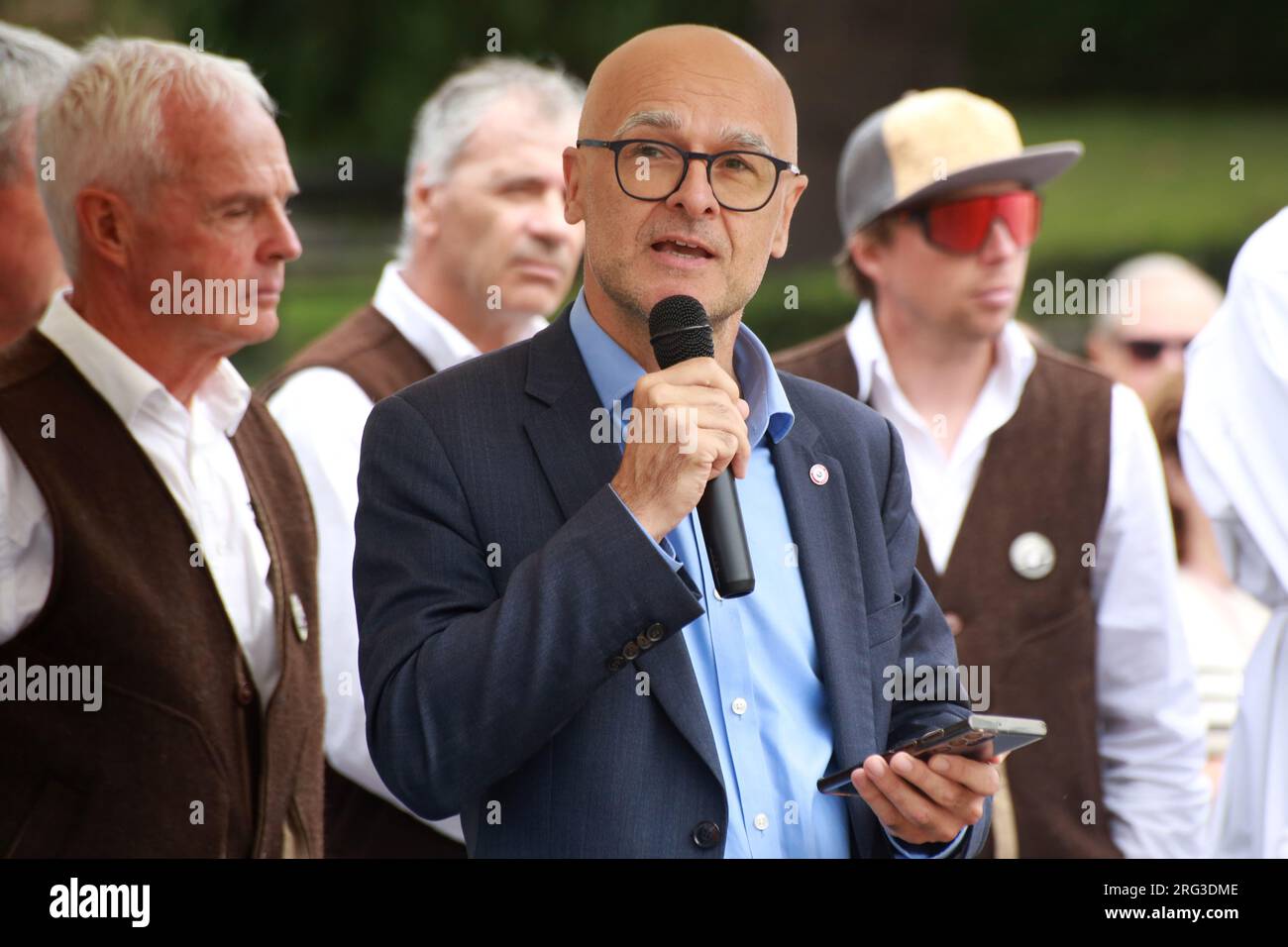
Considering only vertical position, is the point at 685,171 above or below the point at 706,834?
above

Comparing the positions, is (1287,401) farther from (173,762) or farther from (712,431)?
(173,762)

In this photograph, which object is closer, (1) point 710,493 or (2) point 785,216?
(1) point 710,493

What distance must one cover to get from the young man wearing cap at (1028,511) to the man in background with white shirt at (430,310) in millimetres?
742

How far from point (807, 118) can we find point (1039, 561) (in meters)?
6.05

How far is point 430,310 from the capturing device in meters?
4.02

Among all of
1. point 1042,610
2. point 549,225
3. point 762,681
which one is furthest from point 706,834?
point 549,225

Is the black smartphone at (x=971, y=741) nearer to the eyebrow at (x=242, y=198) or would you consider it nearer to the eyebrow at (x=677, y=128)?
the eyebrow at (x=677, y=128)

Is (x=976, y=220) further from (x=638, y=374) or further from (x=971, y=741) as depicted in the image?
(x=971, y=741)

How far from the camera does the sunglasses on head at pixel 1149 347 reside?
5.89 meters

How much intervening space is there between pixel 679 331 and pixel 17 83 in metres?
1.78

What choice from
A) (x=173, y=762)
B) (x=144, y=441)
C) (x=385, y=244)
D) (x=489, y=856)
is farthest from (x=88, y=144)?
(x=385, y=244)

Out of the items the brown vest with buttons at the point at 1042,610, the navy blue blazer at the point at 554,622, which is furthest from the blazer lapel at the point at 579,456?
the brown vest with buttons at the point at 1042,610

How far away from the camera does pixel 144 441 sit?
293cm

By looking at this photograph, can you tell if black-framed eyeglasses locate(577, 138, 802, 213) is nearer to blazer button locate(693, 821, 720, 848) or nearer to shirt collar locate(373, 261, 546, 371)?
blazer button locate(693, 821, 720, 848)
